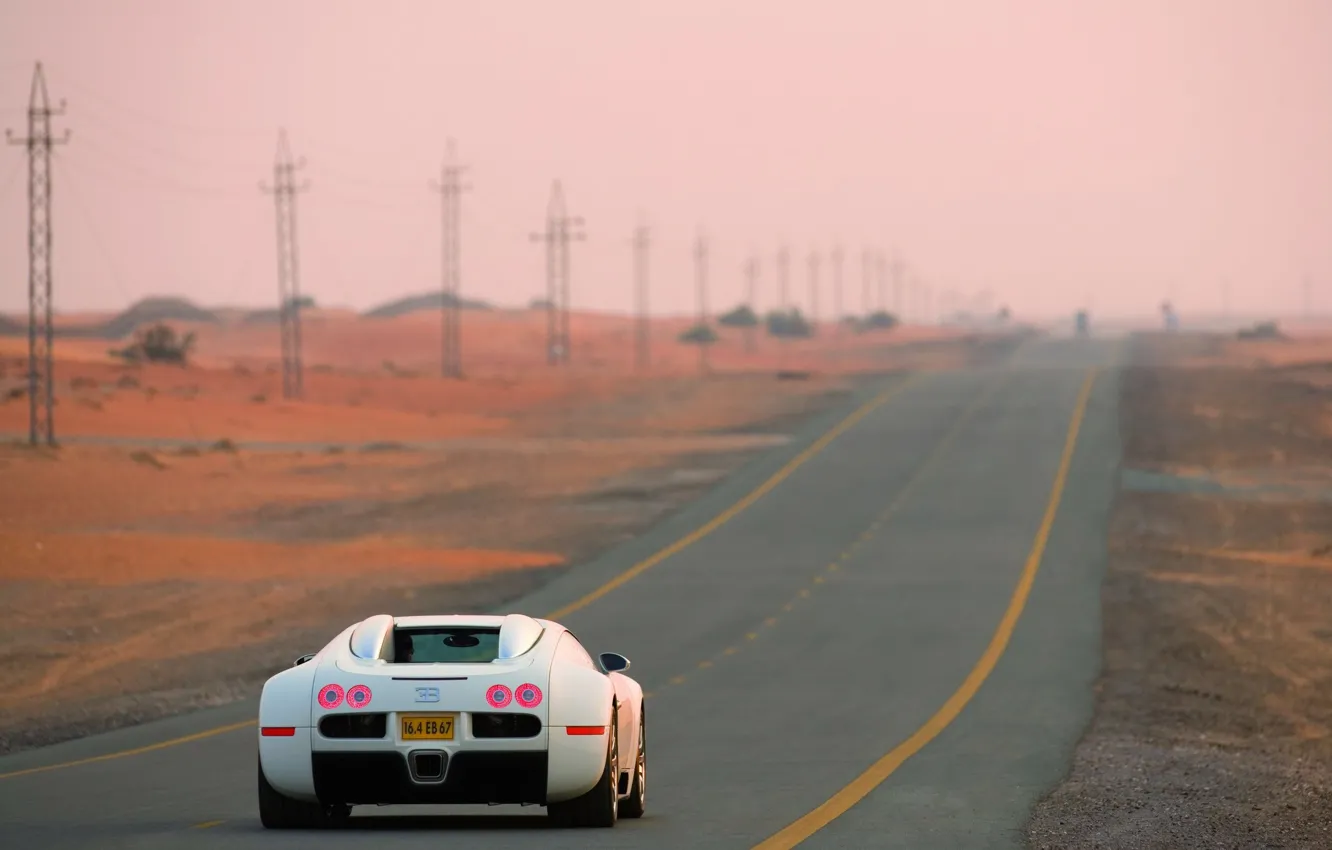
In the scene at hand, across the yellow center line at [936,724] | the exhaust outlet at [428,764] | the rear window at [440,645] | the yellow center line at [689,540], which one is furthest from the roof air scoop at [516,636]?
the yellow center line at [689,540]

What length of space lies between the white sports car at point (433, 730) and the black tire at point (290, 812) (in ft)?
0.06

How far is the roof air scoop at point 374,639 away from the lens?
12.2 metres

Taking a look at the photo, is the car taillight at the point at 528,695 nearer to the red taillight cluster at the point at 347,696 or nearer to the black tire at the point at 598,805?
the black tire at the point at 598,805

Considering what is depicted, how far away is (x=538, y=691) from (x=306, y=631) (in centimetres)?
1906

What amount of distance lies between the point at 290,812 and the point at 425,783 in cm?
115

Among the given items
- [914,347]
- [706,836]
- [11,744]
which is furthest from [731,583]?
[914,347]

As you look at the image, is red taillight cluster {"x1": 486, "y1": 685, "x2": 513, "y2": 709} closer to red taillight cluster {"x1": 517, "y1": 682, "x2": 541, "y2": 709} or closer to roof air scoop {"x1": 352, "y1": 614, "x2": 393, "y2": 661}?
red taillight cluster {"x1": 517, "y1": 682, "x2": 541, "y2": 709}

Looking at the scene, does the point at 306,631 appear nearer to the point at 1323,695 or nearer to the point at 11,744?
the point at 11,744

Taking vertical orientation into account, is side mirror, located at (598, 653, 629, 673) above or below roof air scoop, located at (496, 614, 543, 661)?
below

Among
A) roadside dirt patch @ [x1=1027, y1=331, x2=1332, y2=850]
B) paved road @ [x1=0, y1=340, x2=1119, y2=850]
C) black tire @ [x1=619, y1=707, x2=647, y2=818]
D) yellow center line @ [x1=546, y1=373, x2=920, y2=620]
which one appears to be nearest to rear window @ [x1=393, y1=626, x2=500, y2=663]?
paved road @ [x1=0, y1=340, x2=1119, y2=850]

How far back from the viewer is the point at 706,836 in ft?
42.5

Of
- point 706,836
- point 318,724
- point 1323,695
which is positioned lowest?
point 1323,695

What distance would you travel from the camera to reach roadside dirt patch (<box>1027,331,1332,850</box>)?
14984 mm

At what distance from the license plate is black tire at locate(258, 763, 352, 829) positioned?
938mm
